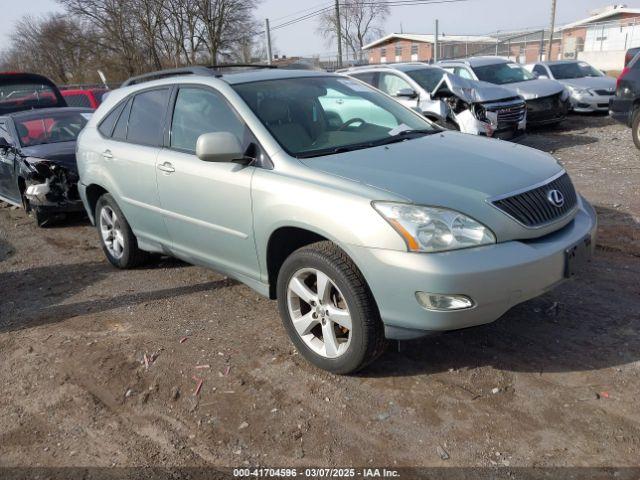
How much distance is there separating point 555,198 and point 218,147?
202 centimetres

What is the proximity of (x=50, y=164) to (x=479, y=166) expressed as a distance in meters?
5.89

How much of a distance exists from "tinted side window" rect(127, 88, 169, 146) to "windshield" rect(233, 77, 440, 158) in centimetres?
86

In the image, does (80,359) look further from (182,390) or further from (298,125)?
(298,125)

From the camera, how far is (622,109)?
9.60 meters

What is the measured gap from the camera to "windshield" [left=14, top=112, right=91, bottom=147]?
7.88 metres

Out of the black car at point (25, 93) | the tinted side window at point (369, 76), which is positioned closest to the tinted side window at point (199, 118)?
the tinted side window at point (369, 76)

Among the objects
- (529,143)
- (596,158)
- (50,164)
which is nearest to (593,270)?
(596,158)

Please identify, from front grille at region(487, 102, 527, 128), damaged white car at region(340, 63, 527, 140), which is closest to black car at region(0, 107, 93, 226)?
damaged white car at region(340, 63, 527, 140)

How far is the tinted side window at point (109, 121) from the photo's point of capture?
199 inches

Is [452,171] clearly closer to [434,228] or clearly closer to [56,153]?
[434,228]

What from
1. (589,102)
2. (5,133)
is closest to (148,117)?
(5,133)

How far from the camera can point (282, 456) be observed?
2.68 metres

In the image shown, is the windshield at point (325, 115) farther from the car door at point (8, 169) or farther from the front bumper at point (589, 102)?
the front bumper at point (589, 102)

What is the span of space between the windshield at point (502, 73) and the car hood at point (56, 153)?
9129 millimetres
